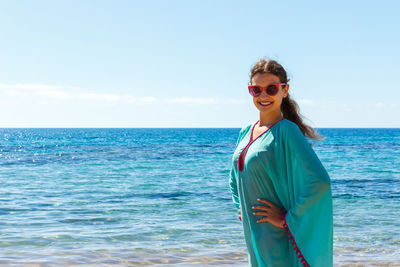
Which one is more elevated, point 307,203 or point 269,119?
point 269,119

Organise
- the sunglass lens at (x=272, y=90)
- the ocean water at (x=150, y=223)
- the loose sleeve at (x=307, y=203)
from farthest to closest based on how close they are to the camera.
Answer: the ocean water at (x=150, y=223)
the sunglass lens at (x=272, y=90)
the loose sleeve at (x=307, y=203)

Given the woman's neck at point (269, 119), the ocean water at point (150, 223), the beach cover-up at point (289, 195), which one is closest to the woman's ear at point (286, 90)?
the woman's neck at point (269, 119)

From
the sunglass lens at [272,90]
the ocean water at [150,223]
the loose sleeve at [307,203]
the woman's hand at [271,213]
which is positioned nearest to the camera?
the loose sleeve at [307,203]

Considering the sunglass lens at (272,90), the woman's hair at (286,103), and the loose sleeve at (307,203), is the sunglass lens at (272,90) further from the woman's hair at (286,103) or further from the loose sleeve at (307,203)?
the loose sleeve at (307,203)

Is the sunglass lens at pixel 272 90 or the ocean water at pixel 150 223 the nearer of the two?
the sunglass lens at pixel 272 90

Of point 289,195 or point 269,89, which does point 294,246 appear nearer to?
point 289,195

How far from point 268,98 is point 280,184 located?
0.49 meters

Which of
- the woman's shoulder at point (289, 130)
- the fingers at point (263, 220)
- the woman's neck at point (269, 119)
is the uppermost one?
the woman's neck at point (269, 119)

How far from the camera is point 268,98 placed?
2375 millimetres

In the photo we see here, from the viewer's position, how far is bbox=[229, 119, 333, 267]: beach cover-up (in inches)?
82.3

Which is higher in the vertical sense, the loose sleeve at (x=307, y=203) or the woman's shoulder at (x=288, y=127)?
the woman's shoulder at (x=288, y=127)

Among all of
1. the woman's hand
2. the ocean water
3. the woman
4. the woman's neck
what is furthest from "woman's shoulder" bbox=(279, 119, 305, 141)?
the ocean water

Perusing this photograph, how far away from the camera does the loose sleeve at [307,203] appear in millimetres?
2078

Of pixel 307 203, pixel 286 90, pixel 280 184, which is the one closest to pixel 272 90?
pixel 286 90
